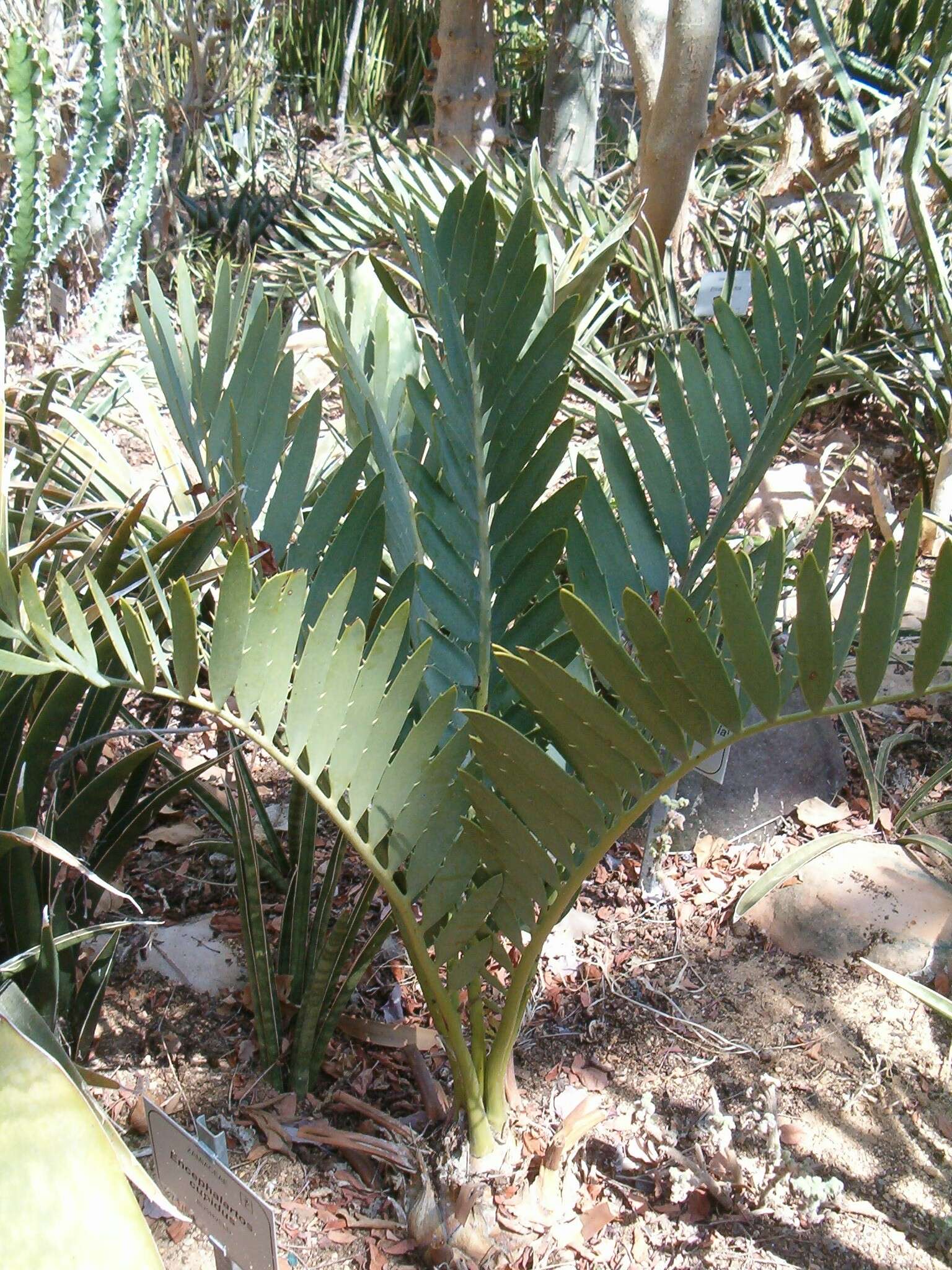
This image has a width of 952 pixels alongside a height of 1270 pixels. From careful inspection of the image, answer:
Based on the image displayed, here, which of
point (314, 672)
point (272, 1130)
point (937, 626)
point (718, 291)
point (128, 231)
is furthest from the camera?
point (128, 231)

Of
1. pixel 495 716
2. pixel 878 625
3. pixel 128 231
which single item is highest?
pixel 128 231

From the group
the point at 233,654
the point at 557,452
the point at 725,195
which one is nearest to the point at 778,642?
the point at 557,452

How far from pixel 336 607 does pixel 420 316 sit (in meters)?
2.23

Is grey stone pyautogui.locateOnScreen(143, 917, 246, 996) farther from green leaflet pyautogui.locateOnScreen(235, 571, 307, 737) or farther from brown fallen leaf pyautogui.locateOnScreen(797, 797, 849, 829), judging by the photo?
brown fallen leaf pyautogui.locateOnScreen(797, 797, 849, 829)

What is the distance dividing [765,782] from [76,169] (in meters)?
3.11

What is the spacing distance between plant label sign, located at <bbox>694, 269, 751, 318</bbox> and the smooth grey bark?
3762mm

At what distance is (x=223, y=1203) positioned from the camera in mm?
729

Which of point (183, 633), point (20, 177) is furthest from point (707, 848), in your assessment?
point (20, 177)

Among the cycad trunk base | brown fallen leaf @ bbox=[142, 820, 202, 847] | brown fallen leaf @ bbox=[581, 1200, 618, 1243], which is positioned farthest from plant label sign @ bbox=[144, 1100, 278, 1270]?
brown fallen leaf @ bbox=[142, 820, 202, 847]

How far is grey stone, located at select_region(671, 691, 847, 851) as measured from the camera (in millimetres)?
1575

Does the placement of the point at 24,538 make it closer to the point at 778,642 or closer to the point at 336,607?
the point at 336,607

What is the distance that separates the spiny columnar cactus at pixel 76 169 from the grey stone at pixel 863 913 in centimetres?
298

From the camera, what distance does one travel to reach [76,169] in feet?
11.2

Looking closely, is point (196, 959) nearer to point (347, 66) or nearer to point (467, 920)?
point (467, 920)
